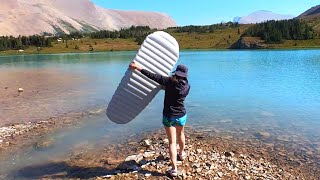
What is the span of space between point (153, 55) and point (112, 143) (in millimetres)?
5946

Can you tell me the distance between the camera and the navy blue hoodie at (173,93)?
11.3m

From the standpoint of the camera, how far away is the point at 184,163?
1258cm

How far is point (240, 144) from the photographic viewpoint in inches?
627

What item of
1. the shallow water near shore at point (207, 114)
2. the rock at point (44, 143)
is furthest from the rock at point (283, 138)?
the rock at point (44, 143)

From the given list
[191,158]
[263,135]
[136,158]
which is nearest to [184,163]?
[191,158]

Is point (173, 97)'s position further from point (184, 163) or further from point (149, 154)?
point (149, 154)

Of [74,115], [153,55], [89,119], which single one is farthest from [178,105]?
[74,115]

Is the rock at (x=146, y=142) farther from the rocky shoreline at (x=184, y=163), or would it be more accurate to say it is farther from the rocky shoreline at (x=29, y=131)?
the rocky shoreline at (x=29, y=131)

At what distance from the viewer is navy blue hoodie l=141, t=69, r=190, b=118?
37.2ft

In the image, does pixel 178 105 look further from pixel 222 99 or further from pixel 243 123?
pixel 222 99

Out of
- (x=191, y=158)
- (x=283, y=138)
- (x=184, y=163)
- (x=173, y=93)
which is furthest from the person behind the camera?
(x=283, y=138)

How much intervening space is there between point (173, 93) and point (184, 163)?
107 inches

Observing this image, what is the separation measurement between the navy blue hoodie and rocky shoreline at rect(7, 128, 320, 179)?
204 centimetres

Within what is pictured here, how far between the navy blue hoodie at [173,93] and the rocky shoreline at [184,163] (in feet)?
6.69
